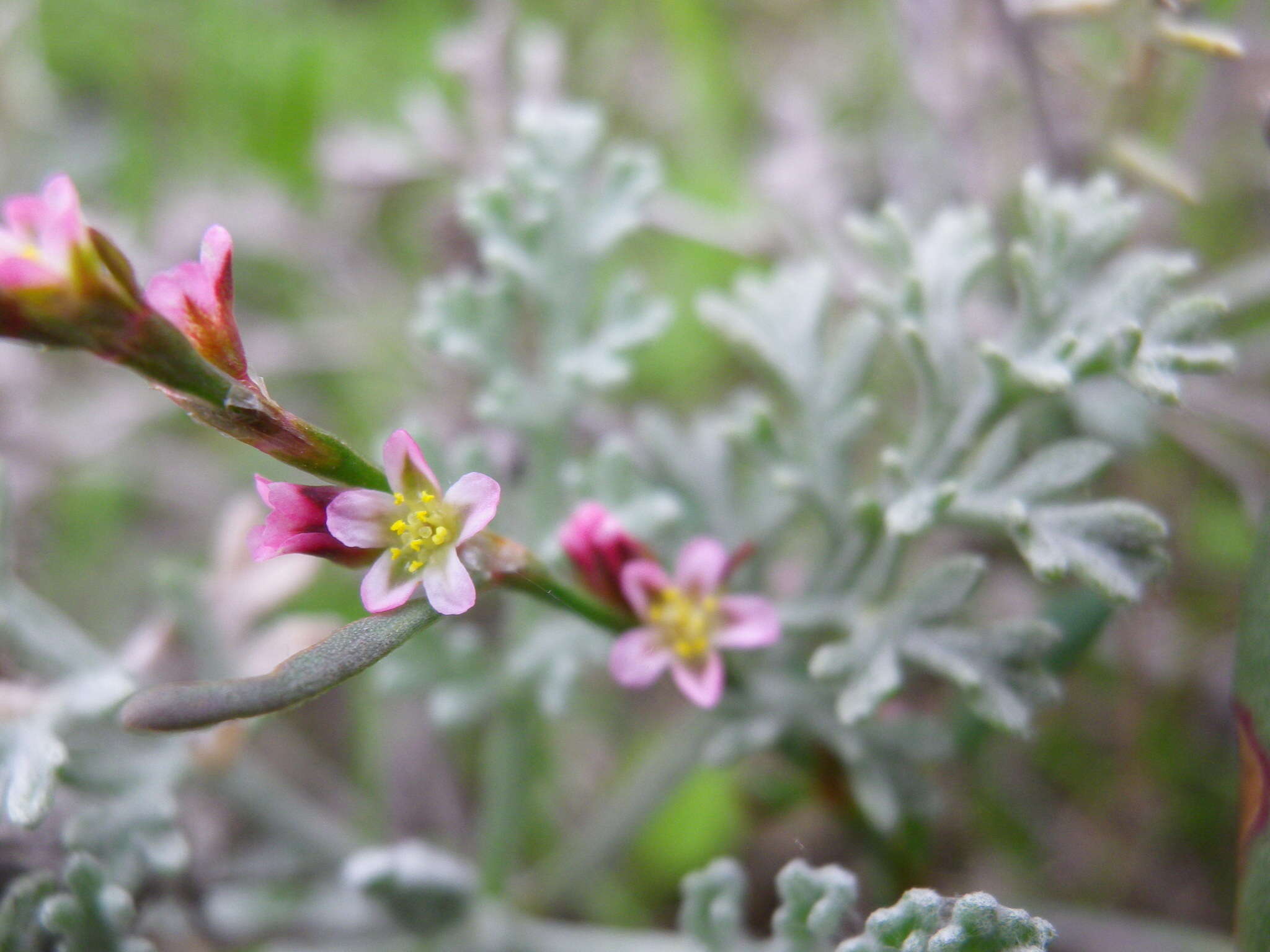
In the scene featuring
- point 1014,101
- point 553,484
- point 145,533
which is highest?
point 1014,101

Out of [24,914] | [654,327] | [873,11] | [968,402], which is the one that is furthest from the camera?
[873,11]

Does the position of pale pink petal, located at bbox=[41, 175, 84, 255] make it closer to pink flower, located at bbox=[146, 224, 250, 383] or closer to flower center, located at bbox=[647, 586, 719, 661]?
pink flower, located at bbox=[146, 224, 250, 383]

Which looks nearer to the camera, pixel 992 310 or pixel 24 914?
pixel 24 914

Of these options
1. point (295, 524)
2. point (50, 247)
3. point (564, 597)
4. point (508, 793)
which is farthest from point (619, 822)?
point (50, 247)

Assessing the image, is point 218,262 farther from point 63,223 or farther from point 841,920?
point 841,920

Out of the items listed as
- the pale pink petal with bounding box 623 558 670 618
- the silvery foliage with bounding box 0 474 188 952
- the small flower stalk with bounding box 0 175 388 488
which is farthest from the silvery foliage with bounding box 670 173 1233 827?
the silvery foliage with bounding box 0 474 188 952

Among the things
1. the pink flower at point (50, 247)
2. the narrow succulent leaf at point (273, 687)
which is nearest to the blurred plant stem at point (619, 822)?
the narrow succulent leaf at point (273, 687)

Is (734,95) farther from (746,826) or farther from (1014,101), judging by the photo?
(746,826)

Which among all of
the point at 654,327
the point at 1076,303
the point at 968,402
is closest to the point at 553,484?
the point at 654,327
